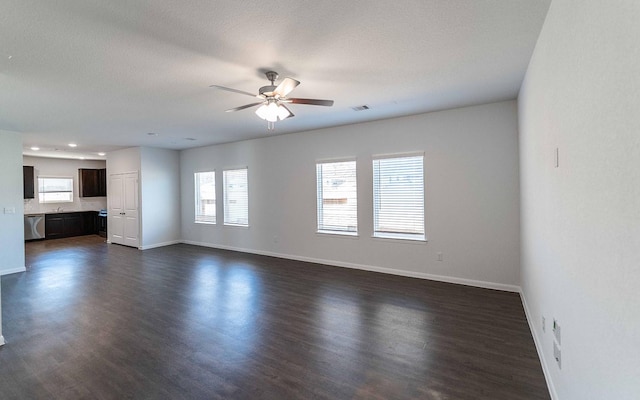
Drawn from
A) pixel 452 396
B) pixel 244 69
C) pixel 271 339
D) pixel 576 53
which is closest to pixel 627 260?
pixel 576 53

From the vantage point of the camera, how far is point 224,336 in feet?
10.2

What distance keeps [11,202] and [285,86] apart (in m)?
6.29

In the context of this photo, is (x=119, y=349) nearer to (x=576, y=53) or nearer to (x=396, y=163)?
(x=576, y=53)

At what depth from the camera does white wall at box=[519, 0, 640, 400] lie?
101 centimetres

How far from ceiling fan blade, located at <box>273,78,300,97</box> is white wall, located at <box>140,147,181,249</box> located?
6593mm

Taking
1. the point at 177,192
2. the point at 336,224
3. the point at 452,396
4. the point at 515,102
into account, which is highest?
the point at 515,102

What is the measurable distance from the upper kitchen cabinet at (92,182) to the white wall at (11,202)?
219 inches

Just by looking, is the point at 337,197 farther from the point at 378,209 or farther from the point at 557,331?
the point at 557,331

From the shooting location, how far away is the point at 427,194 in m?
4.95

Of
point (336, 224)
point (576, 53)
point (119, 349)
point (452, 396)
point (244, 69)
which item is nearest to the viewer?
point (576, 53)

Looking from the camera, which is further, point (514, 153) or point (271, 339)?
point (514, 153)

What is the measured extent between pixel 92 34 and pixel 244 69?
4.03 ft

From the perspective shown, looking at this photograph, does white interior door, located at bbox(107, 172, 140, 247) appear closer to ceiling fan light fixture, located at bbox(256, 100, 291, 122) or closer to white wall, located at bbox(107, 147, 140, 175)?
white wall, located at bbox(107, 147, 140, 175)

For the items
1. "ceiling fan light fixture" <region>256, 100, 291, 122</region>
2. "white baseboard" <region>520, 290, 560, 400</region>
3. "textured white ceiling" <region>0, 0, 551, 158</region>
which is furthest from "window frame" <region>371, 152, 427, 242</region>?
"ceiling fan light fixture" <region>256, 100, 291, 122</region>
